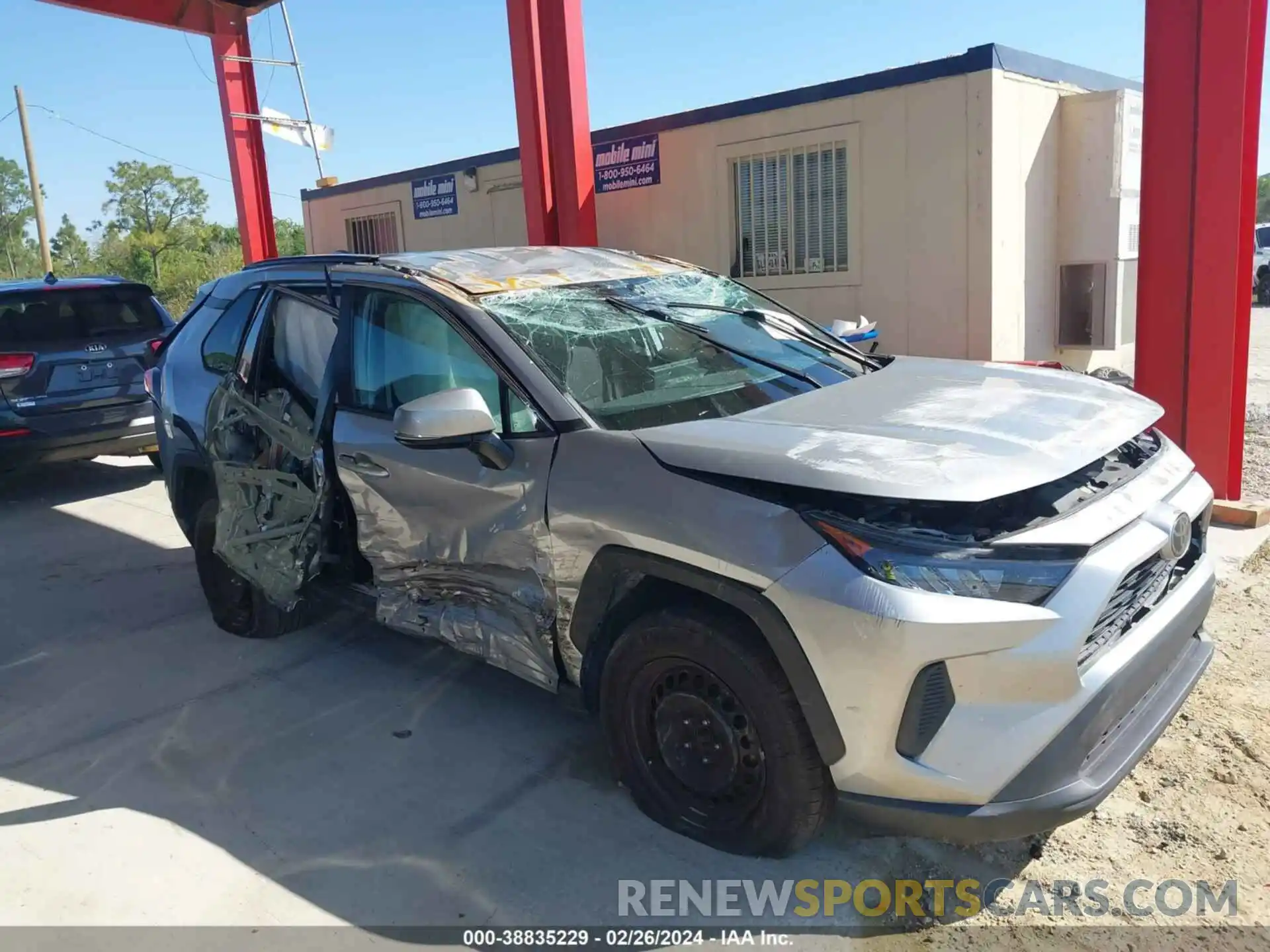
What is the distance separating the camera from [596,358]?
3453 millimetres

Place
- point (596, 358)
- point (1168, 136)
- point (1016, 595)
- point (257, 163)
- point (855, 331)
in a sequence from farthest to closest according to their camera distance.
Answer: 1. point (257, 163)
2. point (855, 331)
3. point (1168, 136)
4. point (596, 358)
5. point (1016, 595)

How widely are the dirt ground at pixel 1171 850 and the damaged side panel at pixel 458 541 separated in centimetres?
144

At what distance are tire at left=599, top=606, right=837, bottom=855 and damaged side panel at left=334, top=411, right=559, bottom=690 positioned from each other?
1.24 ft

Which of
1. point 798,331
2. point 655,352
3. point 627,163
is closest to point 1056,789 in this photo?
point 655,352

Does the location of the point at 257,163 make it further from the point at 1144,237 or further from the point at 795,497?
the point at 795,497

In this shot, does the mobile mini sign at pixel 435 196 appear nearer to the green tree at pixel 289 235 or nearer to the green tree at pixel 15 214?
the green tree at pixel 289 235

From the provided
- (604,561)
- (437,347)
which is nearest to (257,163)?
(437,347)

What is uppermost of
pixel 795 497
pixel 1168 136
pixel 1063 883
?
pixel 1168 136

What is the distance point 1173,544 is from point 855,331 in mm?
5764

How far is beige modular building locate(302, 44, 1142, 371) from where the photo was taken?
8.20 m

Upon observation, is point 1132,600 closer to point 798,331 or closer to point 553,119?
point 798,331

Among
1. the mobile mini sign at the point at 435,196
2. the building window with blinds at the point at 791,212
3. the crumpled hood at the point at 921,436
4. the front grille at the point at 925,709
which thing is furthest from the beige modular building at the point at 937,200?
the front grille at the point at 925,709

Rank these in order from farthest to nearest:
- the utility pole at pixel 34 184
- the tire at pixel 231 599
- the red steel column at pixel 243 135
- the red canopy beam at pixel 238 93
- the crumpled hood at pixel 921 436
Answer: the utility pole at pixel 34 184 → the red steel column at pixel 243 135 → the red canopy beam at pixel 238 93 → the tire at pixel 231 599 → the crumpled hood at pixel 921 436

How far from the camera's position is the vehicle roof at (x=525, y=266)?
3.70 metres
